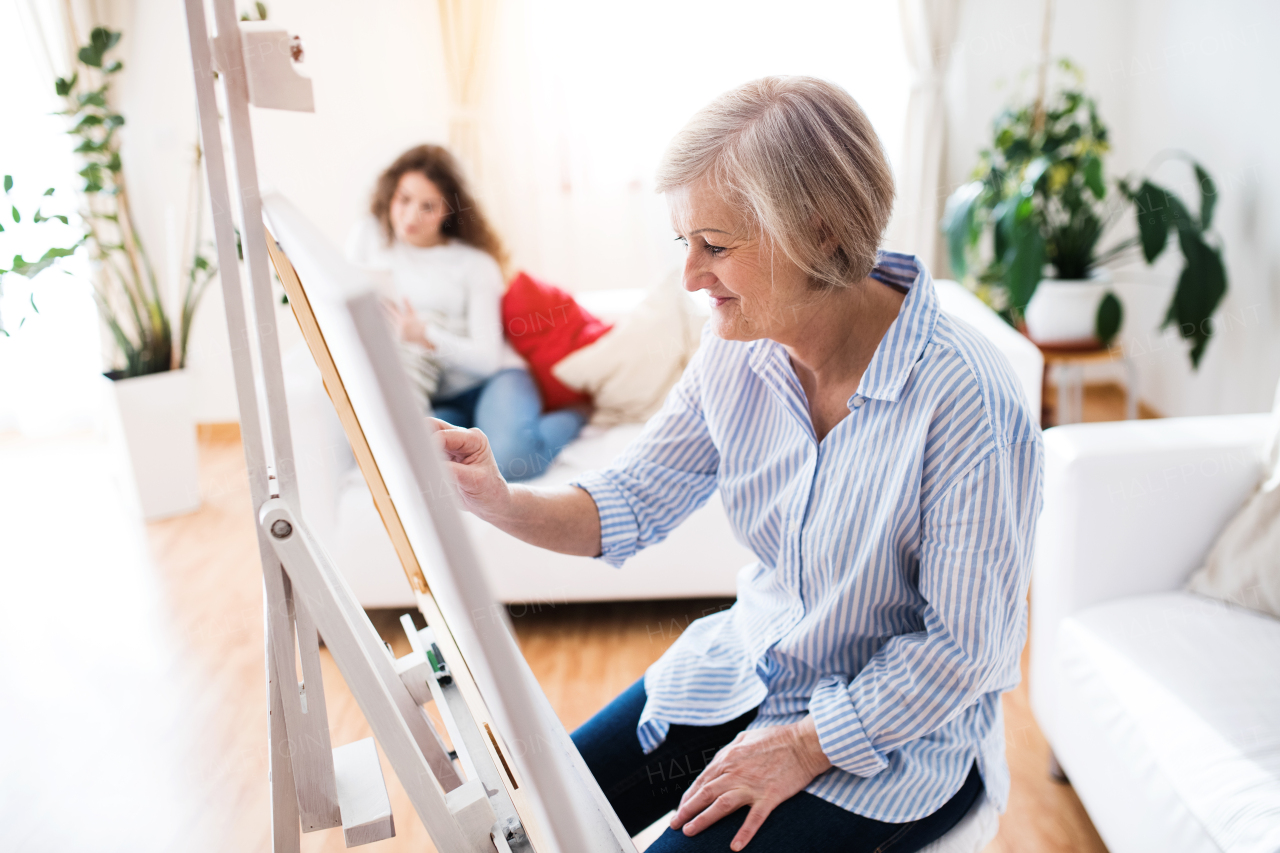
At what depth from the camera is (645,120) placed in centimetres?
362

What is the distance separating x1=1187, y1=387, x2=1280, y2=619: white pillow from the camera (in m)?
1.29

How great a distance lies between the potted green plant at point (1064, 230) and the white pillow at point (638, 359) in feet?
3.32

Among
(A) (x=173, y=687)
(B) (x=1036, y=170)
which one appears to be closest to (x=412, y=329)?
(A) (x=173, y=687)

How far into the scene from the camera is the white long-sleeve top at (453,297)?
2256 millimetres

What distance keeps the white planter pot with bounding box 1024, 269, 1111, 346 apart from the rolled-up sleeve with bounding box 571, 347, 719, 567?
2.04 m

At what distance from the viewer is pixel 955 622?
0.80m

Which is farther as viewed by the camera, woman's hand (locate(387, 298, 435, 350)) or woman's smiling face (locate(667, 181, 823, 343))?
woman's hand (locate(387, 298, 435, 350))

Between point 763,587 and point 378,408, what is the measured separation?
0.69 metres

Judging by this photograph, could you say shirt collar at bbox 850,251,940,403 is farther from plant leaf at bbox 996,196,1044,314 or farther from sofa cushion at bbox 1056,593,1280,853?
plant leaf at bbox 996,196,1044,314

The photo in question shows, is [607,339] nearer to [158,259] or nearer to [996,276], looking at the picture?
[996,276]

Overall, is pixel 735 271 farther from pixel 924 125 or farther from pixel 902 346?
pixel 924 125

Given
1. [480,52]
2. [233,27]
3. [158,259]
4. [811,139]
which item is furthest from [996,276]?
[158,259]

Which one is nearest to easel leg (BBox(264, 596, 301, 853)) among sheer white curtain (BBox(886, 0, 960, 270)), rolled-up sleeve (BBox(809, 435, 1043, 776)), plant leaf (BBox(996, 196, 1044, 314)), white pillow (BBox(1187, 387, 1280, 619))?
rolled-up sleeve (BBox(809, 435, 1043, 776))

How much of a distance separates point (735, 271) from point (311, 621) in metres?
0.48
